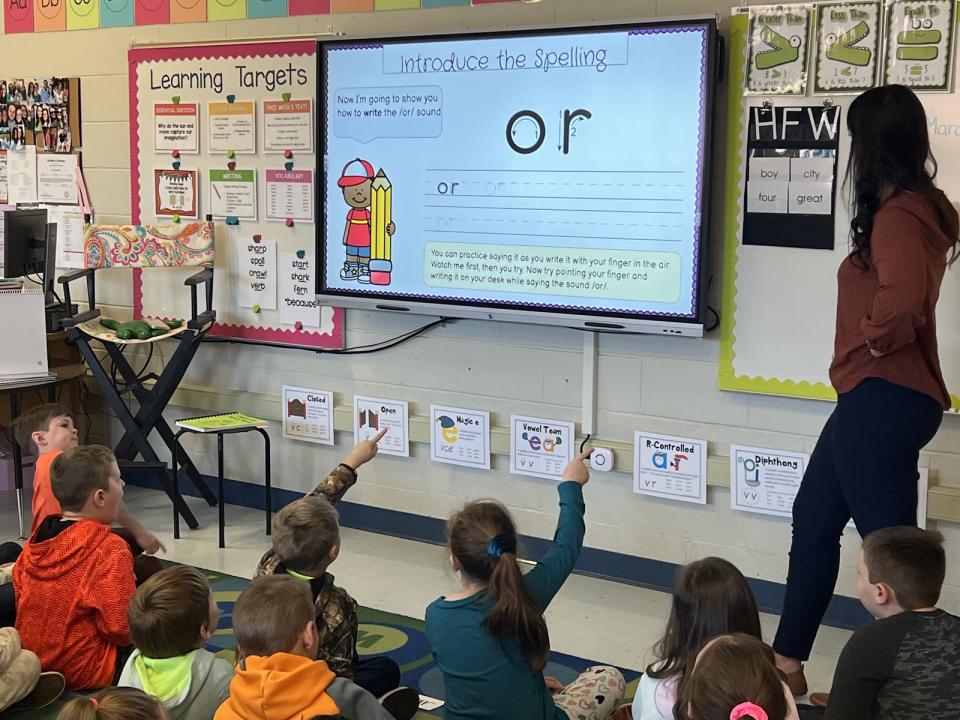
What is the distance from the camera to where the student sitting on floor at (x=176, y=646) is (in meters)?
2.33

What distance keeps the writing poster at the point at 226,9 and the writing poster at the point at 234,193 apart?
0.62m

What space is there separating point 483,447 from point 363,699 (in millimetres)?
2158

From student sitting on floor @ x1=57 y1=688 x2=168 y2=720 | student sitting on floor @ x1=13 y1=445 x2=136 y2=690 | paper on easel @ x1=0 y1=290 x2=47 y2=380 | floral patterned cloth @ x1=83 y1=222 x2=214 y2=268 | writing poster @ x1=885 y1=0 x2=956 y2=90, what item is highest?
writing poster @ x1=885 y1=0 x2=956 y2=90

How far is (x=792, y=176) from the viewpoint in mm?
3607

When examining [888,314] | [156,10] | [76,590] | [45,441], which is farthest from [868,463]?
[156,10]

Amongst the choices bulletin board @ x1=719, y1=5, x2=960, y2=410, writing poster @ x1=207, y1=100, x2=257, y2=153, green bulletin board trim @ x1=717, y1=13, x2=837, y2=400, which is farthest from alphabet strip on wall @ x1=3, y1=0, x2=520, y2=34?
bulletin board @ x1=719, y1=5, x2=960, y2=410

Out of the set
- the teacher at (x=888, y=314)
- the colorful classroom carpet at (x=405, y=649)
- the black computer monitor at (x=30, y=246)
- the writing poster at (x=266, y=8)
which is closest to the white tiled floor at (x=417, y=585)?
the colorful classroom carpet at (x=405, y=649)

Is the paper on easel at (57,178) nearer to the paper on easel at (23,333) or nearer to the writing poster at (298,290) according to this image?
the paper on easel at (23,333)

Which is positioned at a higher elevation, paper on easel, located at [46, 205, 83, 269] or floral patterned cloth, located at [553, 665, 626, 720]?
paper on easel, located at [46, 205, 83, 269]

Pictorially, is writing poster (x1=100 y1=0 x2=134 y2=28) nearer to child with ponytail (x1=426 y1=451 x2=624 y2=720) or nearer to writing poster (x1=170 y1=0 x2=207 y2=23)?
writing poster (x1=170 y1=0 x2=207 y2=23)

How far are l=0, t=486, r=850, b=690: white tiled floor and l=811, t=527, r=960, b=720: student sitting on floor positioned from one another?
3.69ft

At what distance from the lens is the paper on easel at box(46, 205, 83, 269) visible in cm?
544

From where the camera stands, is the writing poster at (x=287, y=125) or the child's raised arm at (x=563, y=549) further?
the writing poster at (x=287, y=125)

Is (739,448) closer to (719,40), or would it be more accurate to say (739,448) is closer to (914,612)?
(719,40)
